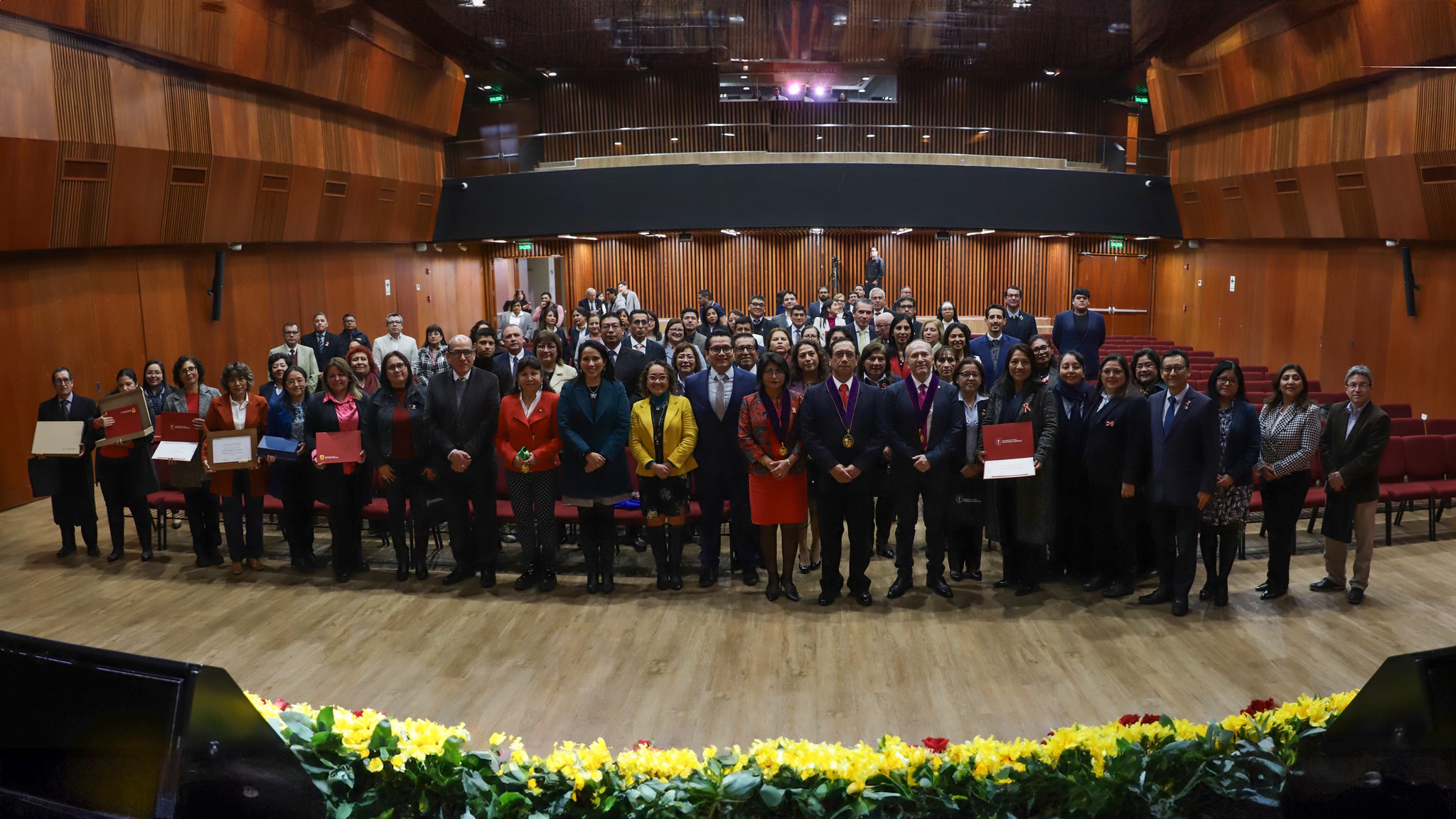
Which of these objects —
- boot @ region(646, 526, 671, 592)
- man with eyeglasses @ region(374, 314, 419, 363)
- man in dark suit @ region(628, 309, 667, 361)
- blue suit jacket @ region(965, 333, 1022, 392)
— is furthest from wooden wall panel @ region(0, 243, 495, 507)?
blue suit jacket @ region(965, 333, 1022, 392)

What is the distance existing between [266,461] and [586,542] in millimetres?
2239

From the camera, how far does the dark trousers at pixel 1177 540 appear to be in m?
5.03

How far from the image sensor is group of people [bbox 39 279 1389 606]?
517 centimetres

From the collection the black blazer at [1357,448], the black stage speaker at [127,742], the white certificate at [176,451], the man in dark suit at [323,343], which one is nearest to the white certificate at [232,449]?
the white certificate at [176,451]

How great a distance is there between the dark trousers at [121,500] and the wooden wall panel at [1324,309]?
12.5m

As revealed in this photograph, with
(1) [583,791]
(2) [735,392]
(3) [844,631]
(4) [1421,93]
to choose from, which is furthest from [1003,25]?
(1) [583,791]

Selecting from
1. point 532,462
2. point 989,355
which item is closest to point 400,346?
point 532,462

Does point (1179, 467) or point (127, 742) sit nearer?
point (127, 742)

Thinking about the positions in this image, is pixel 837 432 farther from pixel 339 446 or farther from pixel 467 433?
pixel 339 446

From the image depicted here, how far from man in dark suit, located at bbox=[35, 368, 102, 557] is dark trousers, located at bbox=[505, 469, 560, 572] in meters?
3.20

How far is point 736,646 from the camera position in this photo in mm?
4766

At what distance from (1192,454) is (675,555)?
301 cm

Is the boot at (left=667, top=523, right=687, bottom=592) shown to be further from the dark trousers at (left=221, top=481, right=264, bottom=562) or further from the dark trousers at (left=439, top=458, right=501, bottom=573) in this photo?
the dark trousers at (left=221, top=481, right=264, bottom=562)

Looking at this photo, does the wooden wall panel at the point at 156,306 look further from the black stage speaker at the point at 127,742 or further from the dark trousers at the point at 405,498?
the black stage speaker at the point at 127,742
